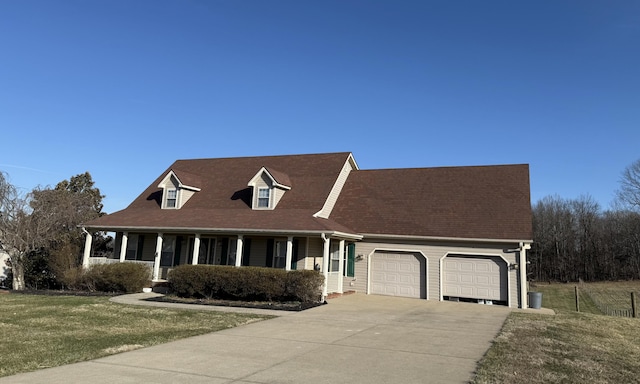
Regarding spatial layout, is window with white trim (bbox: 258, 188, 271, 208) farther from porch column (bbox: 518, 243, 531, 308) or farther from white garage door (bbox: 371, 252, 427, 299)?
porch column (bbox: 518, 243, 531, 308)

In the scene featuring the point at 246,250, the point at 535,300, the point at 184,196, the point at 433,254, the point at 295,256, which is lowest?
the point at 535,300

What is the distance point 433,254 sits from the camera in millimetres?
19922

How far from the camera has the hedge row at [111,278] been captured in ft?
61.8

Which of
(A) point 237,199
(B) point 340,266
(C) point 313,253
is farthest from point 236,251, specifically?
(B) point 340,266

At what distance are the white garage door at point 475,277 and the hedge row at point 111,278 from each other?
548 inches

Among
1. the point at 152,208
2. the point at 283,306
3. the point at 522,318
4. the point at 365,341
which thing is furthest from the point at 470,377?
the point at 152,208

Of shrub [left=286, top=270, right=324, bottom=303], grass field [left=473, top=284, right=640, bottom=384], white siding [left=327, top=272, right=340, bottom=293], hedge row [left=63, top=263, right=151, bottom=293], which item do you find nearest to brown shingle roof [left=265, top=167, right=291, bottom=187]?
white siding [left=327, top=272, right=340, bottom=293]

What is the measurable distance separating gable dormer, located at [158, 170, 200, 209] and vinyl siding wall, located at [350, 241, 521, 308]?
→ 1018cm

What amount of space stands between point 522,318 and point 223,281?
11.3 metres

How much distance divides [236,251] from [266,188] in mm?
3554

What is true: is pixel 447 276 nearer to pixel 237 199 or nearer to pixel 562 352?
pixel 562 352

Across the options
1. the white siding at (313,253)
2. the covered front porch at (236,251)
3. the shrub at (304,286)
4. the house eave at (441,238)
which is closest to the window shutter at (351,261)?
the covered front porch at (236,251)

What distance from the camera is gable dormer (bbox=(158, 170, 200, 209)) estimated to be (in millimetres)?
23703

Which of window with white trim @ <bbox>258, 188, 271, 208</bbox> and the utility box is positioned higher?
window with white trim @ <bbox>258, 188, 271, 208</bbox>
